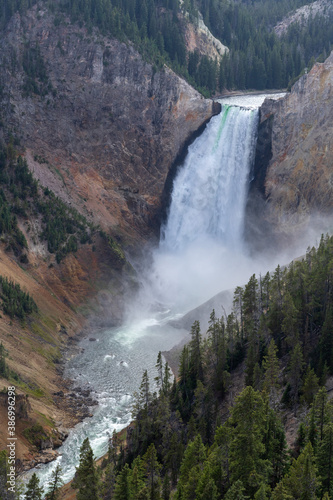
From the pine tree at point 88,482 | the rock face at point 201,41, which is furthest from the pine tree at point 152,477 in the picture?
the rock face at point 201,41

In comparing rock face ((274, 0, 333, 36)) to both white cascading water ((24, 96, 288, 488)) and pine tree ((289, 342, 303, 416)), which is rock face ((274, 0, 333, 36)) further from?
pine tree ((289, 342, 303, 416))

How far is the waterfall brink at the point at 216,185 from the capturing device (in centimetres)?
10394

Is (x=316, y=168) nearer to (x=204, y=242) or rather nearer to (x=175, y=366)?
(x=204, y=242)

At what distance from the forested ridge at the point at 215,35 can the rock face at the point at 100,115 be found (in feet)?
9.51

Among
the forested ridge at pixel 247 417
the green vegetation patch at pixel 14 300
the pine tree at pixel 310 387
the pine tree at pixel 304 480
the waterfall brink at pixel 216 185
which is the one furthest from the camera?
the waterfall brink at pixel 216 185

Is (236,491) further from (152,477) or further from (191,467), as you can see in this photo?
(152,477)

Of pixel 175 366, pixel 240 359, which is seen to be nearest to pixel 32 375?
pixel 175 366

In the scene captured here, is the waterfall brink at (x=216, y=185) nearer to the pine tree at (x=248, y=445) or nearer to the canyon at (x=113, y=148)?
the canyon at (x=113, y=148)

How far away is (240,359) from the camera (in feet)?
195

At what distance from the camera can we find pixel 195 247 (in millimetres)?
104125

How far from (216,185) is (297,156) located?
1771cm

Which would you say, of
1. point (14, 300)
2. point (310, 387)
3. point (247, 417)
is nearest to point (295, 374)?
point (310, 387)

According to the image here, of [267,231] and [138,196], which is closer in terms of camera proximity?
[267,231]

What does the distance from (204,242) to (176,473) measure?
61119mm
